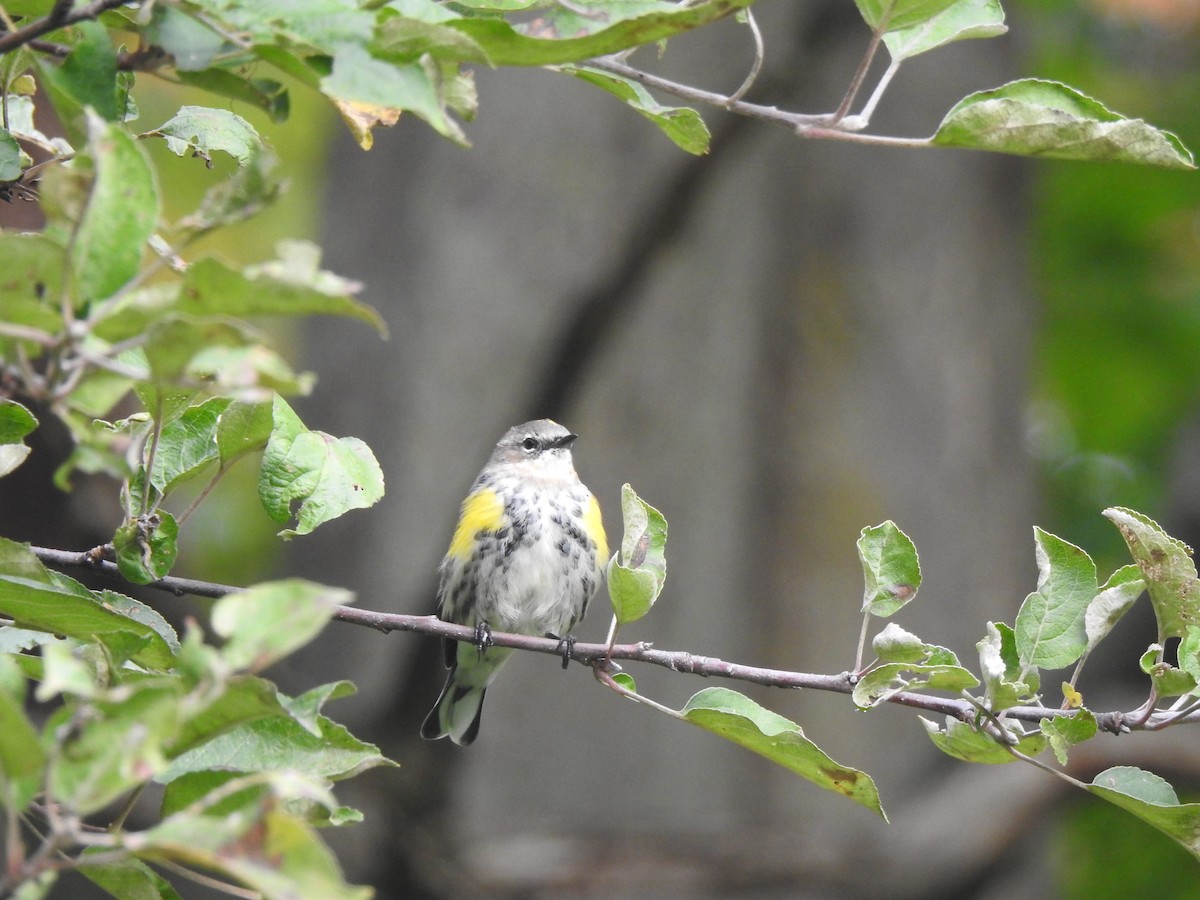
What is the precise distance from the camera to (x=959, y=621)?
684cm

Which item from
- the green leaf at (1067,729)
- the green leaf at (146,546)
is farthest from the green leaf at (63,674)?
the green leaf at (1067,729)

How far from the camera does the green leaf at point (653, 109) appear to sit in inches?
73.5

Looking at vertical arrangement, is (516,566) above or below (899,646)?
below

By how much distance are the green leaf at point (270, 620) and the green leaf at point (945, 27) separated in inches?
51.5

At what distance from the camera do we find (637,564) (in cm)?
224

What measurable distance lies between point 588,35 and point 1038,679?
1221 millimetres

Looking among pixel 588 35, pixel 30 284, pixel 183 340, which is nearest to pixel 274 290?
pixel 183 340

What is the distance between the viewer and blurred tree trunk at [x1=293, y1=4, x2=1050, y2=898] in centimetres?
626

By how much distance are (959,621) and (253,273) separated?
6.12 metres

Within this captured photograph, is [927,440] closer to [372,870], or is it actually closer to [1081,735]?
[372,870]

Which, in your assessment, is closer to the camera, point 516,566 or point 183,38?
point 183,38

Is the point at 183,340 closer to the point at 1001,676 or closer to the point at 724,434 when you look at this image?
the point at 1001,676

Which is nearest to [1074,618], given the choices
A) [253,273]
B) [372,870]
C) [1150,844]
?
[253,273]

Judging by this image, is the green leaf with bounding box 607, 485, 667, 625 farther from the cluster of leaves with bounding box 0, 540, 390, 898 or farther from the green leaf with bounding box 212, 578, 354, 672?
the green leaf with bounding box 212, 578, 354, 672
